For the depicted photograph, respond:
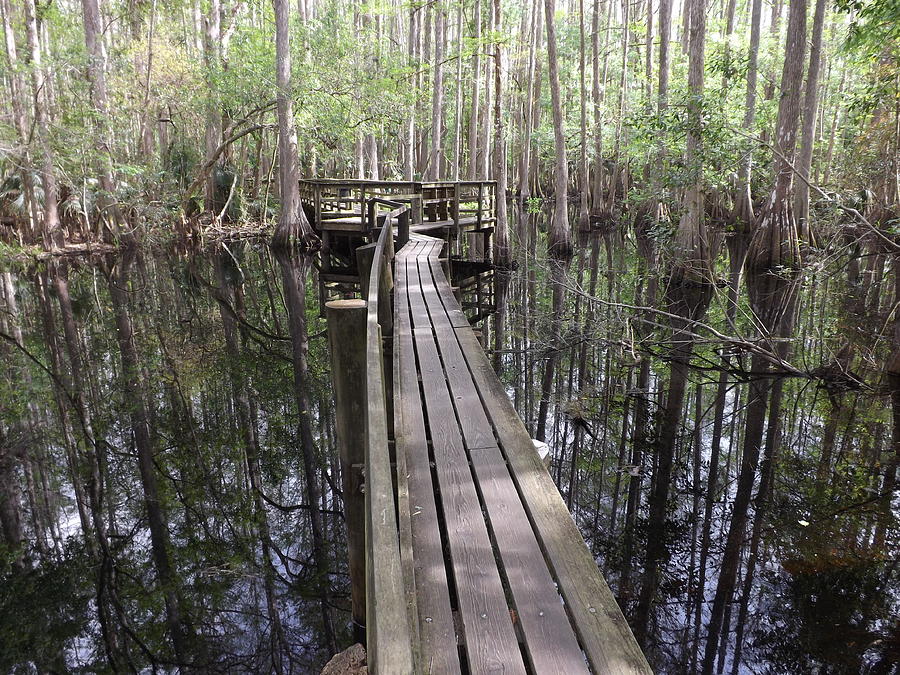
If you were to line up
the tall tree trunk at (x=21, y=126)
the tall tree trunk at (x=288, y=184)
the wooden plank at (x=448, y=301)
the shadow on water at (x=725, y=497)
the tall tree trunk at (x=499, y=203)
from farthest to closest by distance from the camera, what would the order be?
the tall tree trunk at (x=288, y=184) → the tall tree trunk at (x=499, y=203) → the tall tree trunk at (x=21, y=126) → the wooden plank at (x=448, y=301) → the shadow on water at (x=725, y=497)

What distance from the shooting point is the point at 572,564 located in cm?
244

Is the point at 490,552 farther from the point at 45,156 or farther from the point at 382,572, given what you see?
the point at 45,156

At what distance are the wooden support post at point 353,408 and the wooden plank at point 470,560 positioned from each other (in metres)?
0.46

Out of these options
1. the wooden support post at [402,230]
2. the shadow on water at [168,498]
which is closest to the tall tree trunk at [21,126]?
the shadow on water at [168,498]

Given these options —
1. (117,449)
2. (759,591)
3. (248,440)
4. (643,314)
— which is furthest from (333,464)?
(643,314)

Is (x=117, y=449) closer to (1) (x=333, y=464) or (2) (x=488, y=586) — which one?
(1) (x=333, y=464)

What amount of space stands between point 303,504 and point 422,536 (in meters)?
2.98

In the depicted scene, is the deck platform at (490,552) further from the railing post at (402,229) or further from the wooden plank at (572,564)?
the railing post at (402,229)

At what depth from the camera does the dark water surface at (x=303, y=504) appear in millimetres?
3877

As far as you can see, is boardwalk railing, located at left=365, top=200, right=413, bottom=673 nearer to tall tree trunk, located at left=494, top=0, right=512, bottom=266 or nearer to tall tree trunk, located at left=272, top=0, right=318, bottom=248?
tall tree trunk, located at left=494, top=0, right=512, bottom=266

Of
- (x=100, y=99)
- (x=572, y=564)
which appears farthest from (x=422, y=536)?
(x=100, y=99)

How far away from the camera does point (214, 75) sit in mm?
18375

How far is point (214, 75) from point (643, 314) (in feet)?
46.7

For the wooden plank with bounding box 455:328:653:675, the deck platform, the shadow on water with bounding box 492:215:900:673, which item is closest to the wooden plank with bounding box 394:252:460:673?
the deck platform
